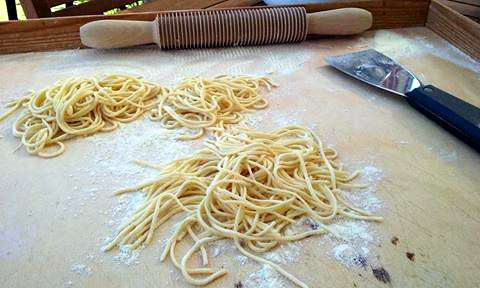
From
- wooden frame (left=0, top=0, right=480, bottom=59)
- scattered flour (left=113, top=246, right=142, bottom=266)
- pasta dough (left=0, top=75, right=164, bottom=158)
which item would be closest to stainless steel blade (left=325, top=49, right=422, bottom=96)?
wooden frame (left=0, top=0, right=480, bottom=59)

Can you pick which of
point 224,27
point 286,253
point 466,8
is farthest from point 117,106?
point 466,8

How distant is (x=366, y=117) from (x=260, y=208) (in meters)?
0.47

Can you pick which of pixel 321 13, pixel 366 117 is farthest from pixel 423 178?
pixel 321 13

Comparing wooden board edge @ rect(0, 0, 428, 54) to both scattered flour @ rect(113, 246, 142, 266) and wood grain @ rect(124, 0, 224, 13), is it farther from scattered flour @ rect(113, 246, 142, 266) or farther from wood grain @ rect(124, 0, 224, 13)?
scattered flour @ rect(113, 246, 142, 266)

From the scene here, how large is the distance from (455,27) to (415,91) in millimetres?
506

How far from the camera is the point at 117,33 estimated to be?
136 cm

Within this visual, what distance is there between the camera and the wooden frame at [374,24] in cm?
139

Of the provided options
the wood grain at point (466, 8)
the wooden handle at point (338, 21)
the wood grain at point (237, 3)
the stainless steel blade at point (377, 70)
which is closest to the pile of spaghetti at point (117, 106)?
the stainless steel blade at point (377, 70)

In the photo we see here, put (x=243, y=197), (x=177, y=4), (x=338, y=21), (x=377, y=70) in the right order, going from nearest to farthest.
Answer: (x=243, y=197)
(x=377, y=70)
(x=338, y=21)
(x=177, y=4)

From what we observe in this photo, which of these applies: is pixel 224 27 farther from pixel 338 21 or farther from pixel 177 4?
pixel 177 4

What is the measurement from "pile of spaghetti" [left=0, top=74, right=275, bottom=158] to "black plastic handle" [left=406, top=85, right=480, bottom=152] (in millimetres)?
406

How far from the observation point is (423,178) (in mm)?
930

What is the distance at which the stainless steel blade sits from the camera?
120cm

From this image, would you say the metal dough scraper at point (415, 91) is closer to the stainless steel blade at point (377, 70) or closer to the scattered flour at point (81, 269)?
the stainless steel blade at point (377, 70)
